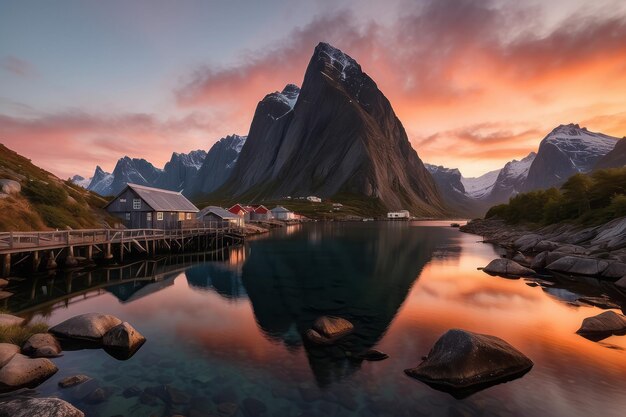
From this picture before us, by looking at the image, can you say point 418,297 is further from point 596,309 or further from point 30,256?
point 30,256

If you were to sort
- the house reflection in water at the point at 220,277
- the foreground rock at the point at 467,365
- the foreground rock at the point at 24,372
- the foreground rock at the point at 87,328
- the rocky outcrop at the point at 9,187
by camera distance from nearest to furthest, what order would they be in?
the foreground rock at the point at 24,372, the foreground rock at the point at 467,365, the foreground rock at the point at 87,328, the house reflection in water at the point at 220,277, the rocky outcrop at the point at 9,187

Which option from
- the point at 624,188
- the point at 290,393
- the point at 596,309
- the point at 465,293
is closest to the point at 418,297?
the point at 465,293

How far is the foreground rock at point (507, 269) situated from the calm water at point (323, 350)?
8.14 ft

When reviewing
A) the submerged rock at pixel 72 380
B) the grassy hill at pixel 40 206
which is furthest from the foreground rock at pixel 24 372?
the grassy hill at pixel 40 206

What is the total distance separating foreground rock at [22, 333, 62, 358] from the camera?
15.6 m

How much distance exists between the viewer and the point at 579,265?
3556 centimetres

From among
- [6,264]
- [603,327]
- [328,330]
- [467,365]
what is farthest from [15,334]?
[603,327]

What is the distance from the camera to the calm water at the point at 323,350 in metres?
12.8

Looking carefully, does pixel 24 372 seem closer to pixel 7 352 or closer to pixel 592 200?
pixel 7 352

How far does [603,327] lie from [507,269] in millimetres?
19532

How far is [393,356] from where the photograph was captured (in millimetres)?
16875

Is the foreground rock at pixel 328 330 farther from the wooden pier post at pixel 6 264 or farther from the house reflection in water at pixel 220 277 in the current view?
the wooden pier post at pixel 6 264

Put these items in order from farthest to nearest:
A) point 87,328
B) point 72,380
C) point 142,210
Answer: point 142,210
point 87,328
point 72,380

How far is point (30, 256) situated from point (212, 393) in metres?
32.6
